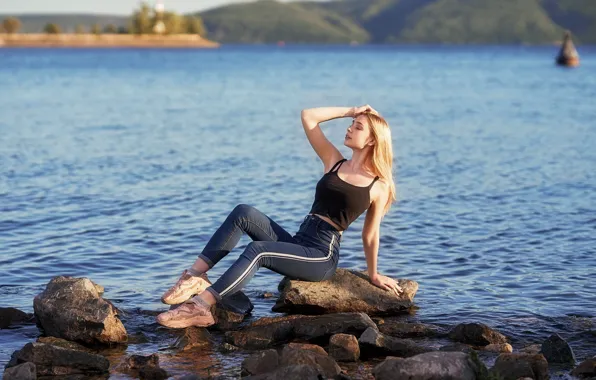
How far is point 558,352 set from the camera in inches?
371

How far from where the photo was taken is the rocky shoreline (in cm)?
852

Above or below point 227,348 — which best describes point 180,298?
above

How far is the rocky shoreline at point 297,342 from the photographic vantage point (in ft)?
28.0

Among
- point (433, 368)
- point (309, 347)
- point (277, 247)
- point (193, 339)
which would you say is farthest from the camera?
point (277, 247)

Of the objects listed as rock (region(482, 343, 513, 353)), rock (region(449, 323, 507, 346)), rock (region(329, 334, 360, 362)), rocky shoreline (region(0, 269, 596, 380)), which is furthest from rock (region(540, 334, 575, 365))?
rock (region(329, 334, 360, 362))

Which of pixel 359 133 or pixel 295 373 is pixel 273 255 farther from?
pixel 295 373

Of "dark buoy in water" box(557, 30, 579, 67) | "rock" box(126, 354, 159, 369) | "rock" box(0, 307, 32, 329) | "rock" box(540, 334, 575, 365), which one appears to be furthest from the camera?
"dark buoy in water" box(557, 30, 579, 67)

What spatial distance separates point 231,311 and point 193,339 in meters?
0.80

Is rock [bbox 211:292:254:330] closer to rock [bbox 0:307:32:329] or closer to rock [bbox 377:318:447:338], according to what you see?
rock [bbox 377:318:447:338]

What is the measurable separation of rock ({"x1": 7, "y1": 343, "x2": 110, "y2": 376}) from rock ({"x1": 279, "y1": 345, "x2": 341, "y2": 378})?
1.78 metres

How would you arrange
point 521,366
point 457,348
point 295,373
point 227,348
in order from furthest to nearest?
point 227,348, point 457,348, point 521,366, point 295,373

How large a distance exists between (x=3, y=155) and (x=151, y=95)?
3287cm

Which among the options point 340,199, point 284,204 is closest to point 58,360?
point 340,199

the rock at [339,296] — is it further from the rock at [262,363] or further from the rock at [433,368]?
the rock at [433,368]
